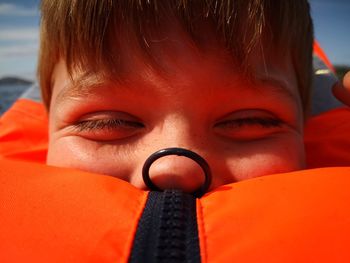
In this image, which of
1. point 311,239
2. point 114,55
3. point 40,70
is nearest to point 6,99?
point 40,70

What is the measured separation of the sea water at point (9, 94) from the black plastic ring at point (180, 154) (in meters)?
2.45

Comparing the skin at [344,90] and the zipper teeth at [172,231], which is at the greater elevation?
the zipper teeth at [172,231]

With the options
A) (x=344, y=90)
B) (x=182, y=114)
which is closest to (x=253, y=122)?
(x=182, y=114)

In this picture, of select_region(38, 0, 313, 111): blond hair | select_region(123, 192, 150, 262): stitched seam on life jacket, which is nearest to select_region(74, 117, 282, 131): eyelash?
select_region(38, 0, 313, 111): blond hair

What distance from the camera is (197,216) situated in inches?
A: 25.7

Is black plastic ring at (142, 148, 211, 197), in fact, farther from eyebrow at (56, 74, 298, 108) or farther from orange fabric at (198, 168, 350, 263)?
eyebrow at (56, 74, 298, 108)

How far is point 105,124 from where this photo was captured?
3.14ft

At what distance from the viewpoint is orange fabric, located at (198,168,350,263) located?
567 millimetres

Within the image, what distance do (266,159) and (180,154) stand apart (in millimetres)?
262

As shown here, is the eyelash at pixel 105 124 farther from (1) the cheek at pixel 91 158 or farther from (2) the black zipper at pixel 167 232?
(2) the black zipper at pixel 167 232

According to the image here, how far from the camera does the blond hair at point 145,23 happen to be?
908mm

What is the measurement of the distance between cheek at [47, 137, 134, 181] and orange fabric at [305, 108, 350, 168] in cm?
66

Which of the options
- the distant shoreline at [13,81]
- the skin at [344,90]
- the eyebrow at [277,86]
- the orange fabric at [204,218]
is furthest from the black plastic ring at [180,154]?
the distant shoreline at [13,81]

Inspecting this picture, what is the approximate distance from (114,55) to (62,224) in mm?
453
